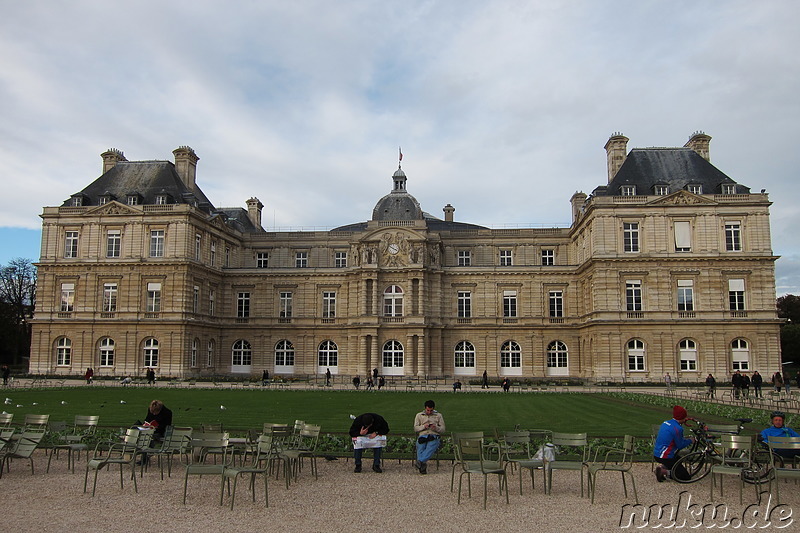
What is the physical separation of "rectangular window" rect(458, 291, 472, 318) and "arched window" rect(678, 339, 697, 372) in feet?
52.1

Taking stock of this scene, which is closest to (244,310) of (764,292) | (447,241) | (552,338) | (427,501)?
(447,241)

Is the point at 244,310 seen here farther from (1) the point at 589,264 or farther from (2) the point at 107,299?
(1) the point at 589,264

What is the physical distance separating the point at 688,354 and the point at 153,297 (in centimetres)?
3823

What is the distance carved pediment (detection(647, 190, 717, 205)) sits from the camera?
4784 cm

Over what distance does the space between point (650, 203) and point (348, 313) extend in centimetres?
2407

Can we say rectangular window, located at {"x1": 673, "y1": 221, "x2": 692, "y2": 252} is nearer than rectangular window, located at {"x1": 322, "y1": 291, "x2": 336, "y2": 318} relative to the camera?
Yes

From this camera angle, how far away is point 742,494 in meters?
12.6

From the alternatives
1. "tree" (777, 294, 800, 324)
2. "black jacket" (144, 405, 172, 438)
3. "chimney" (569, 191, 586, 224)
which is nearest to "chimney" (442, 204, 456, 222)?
"chimney" (569, 191, 586, 224)

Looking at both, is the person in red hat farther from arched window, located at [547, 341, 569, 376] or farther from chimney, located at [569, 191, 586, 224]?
chimney, located at [569, 191, 586, 224]

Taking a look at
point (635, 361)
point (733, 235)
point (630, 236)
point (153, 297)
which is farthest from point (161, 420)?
point (733, 235)

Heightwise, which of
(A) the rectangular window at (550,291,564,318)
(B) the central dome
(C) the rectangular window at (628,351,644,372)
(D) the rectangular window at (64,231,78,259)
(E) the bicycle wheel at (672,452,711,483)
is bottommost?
(E) the bicycle wheel at (672,452,711,483)

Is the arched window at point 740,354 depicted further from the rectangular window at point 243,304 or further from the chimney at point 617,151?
the rectangular window at point 243,304

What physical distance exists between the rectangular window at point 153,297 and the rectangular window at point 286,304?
10.2 m

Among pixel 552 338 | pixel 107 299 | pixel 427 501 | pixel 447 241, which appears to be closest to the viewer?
pixel 427 501
